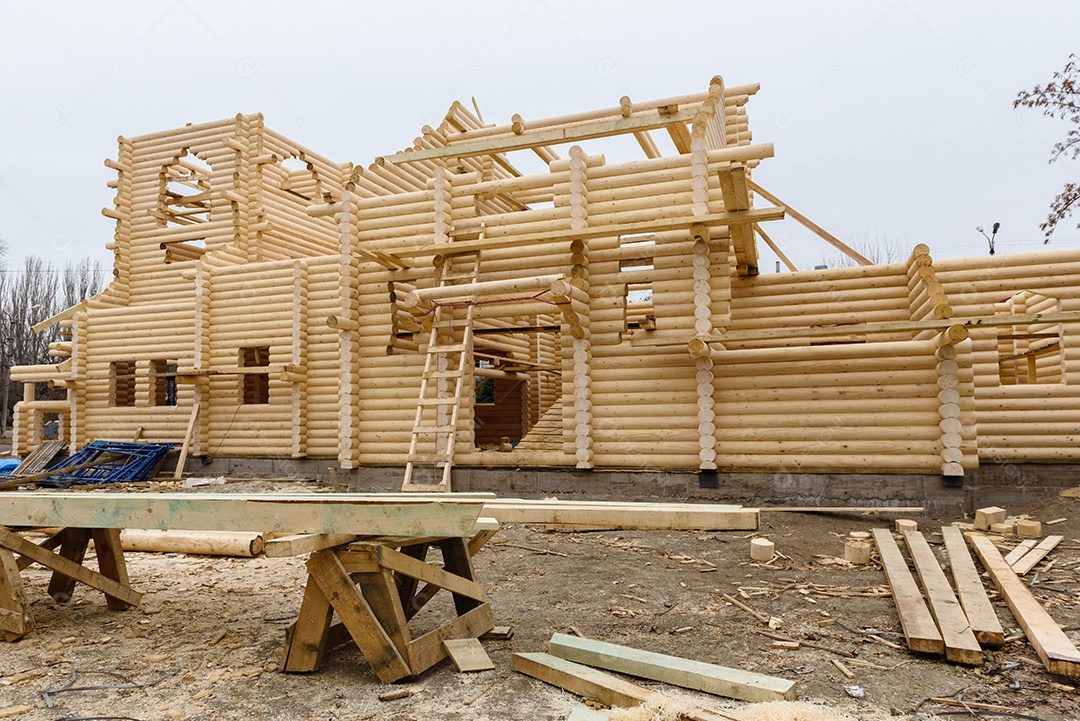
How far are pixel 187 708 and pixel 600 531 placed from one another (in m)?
6.22

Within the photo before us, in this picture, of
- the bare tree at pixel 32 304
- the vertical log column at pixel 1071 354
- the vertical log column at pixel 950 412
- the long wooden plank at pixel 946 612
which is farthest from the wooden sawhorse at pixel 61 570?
the bare tree at pixel 32 304

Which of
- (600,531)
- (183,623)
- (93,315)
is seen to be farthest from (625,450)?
(93,315)

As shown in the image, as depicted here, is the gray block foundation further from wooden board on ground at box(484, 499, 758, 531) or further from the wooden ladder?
wooden board on ground at box(484, 499, 758, 531)

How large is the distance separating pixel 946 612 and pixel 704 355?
6196 mm

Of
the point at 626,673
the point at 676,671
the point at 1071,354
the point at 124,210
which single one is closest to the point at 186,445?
the point at 124,210

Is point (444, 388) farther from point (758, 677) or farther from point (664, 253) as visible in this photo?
point (758, 677)

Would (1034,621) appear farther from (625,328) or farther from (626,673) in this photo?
(625,328)

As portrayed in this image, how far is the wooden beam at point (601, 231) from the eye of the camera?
10.4 m

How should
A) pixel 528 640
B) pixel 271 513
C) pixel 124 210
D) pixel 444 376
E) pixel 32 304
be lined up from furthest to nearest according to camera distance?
pixel 32 304, pixel 124 210, pixel 444 376, pixel 528 640, pixel 271 513

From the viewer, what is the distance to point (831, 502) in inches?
412

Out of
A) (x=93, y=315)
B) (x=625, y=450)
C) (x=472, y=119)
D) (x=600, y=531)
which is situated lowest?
(x=600, y=531)

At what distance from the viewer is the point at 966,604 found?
522 centimetres

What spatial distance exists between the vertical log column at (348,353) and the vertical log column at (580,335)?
4365 mm

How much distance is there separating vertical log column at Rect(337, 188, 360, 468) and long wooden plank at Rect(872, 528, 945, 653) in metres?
9.41
